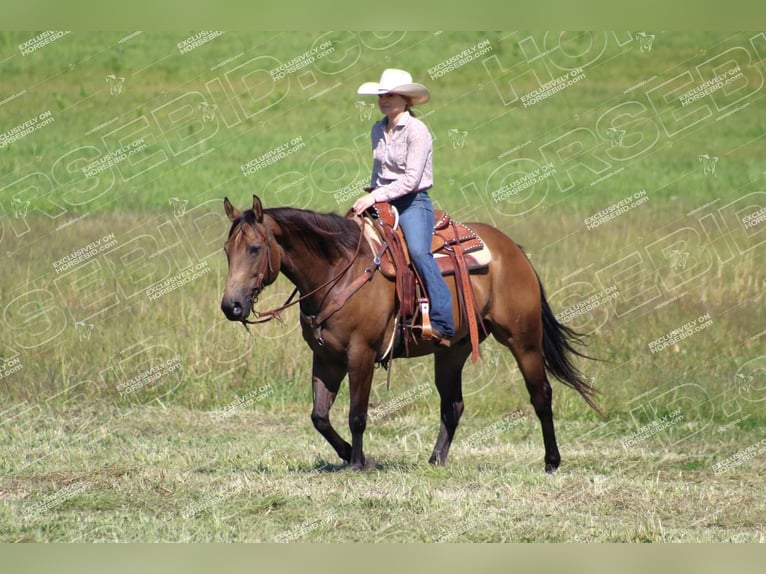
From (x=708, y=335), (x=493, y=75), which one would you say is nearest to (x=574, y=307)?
(x=708, y=335)

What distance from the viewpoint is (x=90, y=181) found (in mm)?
20359

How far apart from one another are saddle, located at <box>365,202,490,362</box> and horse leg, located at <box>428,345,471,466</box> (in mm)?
452

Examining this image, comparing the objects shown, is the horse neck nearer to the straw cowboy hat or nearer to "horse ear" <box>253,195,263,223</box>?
"horse ear" <box>253,195,263,223</box>

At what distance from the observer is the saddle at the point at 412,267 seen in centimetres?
877

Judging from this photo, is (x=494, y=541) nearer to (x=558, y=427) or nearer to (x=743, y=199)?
(x=558, y=427)

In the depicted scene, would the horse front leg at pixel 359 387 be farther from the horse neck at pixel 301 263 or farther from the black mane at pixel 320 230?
the black mane at pixel 320 230

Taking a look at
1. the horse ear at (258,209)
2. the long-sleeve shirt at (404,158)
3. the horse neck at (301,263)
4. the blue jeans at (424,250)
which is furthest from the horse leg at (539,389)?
the horse ear at (258,209)

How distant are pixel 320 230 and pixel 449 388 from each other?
1.92 m

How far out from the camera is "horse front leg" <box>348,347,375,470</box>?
8.53 metres

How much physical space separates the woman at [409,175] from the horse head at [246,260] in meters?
1.00

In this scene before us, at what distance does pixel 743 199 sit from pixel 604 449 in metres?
9.93

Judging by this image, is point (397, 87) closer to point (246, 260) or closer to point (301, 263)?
point (301, 263)

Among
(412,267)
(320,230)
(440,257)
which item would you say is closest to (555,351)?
(440,257)

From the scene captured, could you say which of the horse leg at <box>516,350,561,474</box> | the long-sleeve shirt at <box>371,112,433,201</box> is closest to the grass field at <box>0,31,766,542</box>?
the horse leg at <box>516,350,561,474</box>
